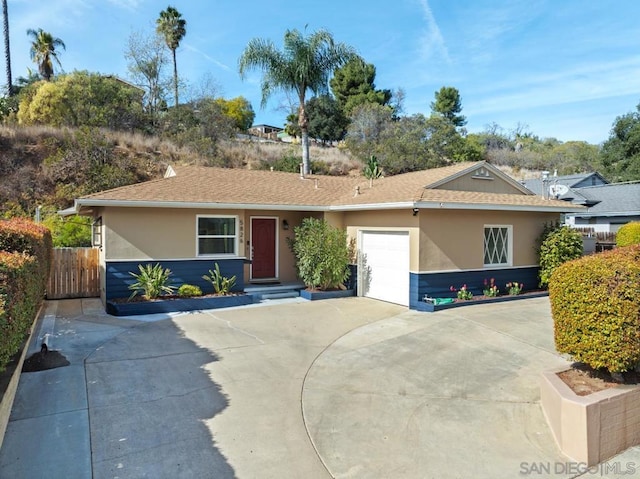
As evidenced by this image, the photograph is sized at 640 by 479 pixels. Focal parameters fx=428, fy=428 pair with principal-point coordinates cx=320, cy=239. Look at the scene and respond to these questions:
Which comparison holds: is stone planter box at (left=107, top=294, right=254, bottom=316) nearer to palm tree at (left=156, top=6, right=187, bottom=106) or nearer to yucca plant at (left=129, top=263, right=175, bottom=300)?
yucca plant at (left=129, top=263, right=175, bottom=300)

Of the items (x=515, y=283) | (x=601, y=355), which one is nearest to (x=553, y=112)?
(x=515, y=283)

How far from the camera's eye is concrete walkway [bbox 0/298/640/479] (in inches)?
164

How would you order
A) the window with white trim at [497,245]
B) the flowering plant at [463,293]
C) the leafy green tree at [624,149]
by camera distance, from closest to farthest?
the flowering plant at [463,293]
the window with white trim at [497,245]
the leafy green tree at [624,149]

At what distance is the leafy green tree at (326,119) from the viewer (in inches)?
1630

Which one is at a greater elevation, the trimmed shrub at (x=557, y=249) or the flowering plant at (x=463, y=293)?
the trimmed shrub at (x=557, y=249)

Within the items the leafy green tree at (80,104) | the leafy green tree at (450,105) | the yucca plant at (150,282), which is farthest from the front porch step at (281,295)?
the leafy green tree at (450,105)

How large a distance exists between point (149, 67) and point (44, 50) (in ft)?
31.3

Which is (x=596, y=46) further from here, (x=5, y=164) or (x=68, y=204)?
(x=5, y=164)

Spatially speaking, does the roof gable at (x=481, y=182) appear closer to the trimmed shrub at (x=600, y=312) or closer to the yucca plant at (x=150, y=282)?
the trimmed shrub at (x=600, y=312)

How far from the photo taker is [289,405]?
5402 mm

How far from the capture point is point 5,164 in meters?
22.5

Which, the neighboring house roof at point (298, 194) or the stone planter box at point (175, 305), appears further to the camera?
the neighboring house roof at point (298, 194)

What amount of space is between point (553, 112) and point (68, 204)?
122 ft

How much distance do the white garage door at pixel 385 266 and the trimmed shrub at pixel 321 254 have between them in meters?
0.61
